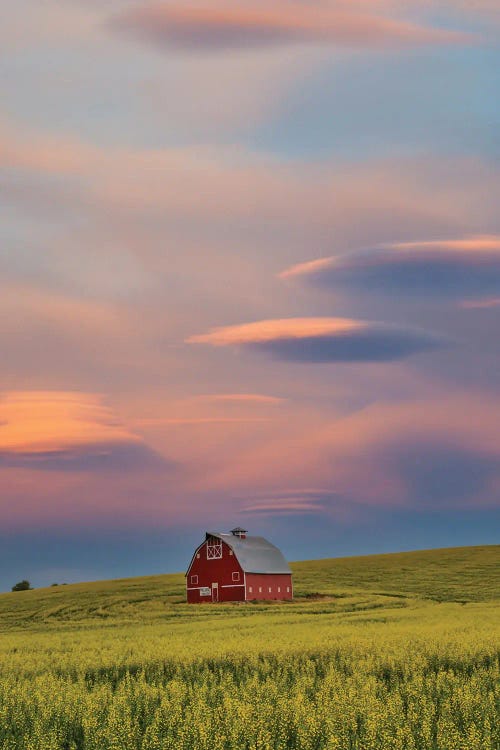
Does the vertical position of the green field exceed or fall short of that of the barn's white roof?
it falls short

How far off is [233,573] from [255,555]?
3.90m

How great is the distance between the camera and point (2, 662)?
113ft

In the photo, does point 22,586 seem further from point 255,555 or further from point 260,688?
point 260,688

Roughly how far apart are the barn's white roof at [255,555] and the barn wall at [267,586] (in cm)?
51

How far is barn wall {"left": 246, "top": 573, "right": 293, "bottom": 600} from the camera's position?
8956 cm

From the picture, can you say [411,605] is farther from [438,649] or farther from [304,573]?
[438,649]

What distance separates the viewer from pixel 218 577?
90.7m

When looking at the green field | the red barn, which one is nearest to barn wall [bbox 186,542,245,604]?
the red barn

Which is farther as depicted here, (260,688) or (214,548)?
(214,548)

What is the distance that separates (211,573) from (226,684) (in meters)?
66.5

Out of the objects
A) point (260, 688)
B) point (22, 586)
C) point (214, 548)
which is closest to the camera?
point (260, 688)

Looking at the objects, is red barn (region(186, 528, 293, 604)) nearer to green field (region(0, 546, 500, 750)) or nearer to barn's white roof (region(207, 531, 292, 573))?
barn's white roof (region(207, 531, 292, 573))

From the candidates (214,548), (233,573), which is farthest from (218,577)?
(214,548)

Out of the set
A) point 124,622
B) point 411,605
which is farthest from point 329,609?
point 124,622
